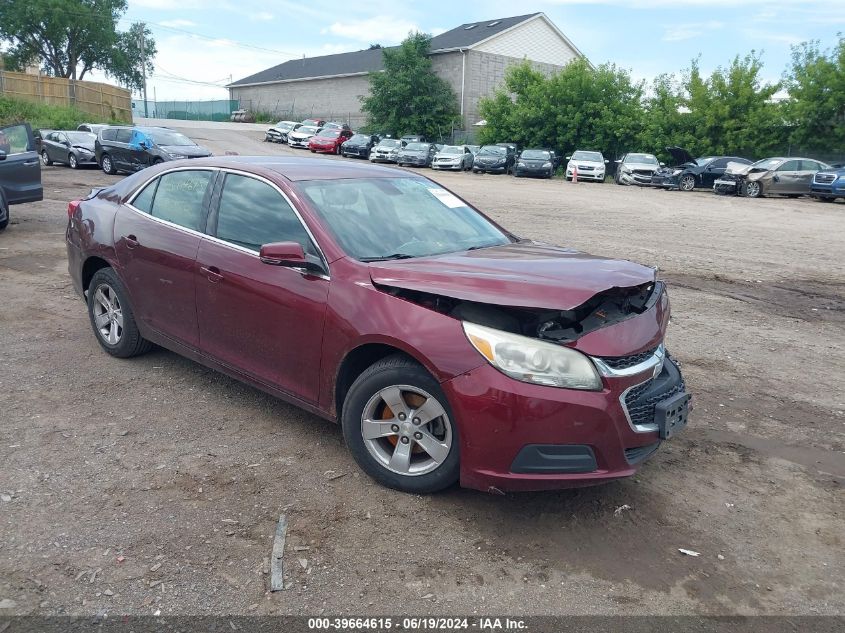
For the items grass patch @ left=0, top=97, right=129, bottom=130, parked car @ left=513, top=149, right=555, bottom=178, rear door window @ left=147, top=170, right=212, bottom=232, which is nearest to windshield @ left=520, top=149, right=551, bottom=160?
parked car @ left=513, top=149, right=555, bottom=178

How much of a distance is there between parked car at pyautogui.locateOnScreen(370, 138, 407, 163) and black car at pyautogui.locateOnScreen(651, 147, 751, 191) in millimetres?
13405

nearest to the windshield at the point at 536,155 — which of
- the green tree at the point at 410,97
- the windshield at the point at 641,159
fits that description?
the windshield at the point at 641,159

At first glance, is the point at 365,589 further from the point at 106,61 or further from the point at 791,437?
the point at 106,61

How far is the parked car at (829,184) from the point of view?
23.5m

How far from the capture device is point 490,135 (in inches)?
1660

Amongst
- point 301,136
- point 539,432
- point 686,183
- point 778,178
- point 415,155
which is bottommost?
point 539,432

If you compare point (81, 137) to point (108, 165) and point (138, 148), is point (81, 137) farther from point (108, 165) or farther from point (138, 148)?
point (138, 148)

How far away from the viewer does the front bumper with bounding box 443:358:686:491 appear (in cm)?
316

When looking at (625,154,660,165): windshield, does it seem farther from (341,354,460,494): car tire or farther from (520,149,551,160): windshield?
(341,354,460,494): car tire

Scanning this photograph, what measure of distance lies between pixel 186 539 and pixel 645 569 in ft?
6.71

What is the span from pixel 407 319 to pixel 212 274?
158cm

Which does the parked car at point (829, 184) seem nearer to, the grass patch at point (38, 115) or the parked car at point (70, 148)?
the parked car at point (70, 148)

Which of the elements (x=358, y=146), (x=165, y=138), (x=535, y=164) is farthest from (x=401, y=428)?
(x=358, y=146)

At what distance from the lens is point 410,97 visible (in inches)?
1918
